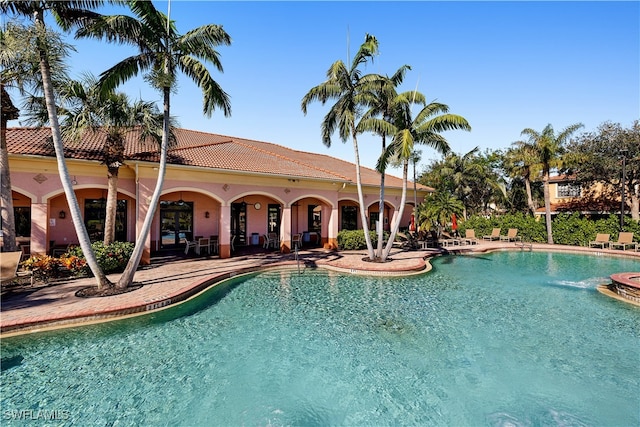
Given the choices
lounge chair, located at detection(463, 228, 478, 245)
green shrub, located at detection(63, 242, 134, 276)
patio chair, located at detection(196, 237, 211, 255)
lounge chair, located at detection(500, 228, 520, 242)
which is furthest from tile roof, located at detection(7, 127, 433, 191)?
lounge chair, located at detection(500, 228, 520, 242)

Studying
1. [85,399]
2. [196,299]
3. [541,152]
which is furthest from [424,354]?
[541,152]

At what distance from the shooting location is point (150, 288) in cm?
1024

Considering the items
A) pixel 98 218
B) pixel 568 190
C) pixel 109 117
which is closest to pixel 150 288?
pixel 109 117

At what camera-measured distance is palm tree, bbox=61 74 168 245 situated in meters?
11.1

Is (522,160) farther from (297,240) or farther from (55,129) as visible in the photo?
(55,129)

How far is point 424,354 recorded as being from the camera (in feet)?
21.4

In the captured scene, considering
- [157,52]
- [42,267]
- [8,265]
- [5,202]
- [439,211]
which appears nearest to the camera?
[8,265]

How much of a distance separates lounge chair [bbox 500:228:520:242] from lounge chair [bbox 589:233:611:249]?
16.3 ft

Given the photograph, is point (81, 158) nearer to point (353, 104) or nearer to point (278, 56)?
point (278, 56)

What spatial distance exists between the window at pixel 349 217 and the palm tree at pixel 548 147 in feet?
53.8

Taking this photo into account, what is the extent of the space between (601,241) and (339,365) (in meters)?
26.6

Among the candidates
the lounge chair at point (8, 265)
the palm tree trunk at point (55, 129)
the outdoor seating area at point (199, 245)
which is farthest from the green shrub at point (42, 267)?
the outdoor seating area at point (199, 245)

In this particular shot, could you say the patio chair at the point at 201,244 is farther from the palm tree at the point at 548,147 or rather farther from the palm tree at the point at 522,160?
the palm tree at the point at 522,160

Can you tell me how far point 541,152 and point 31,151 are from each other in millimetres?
34291
